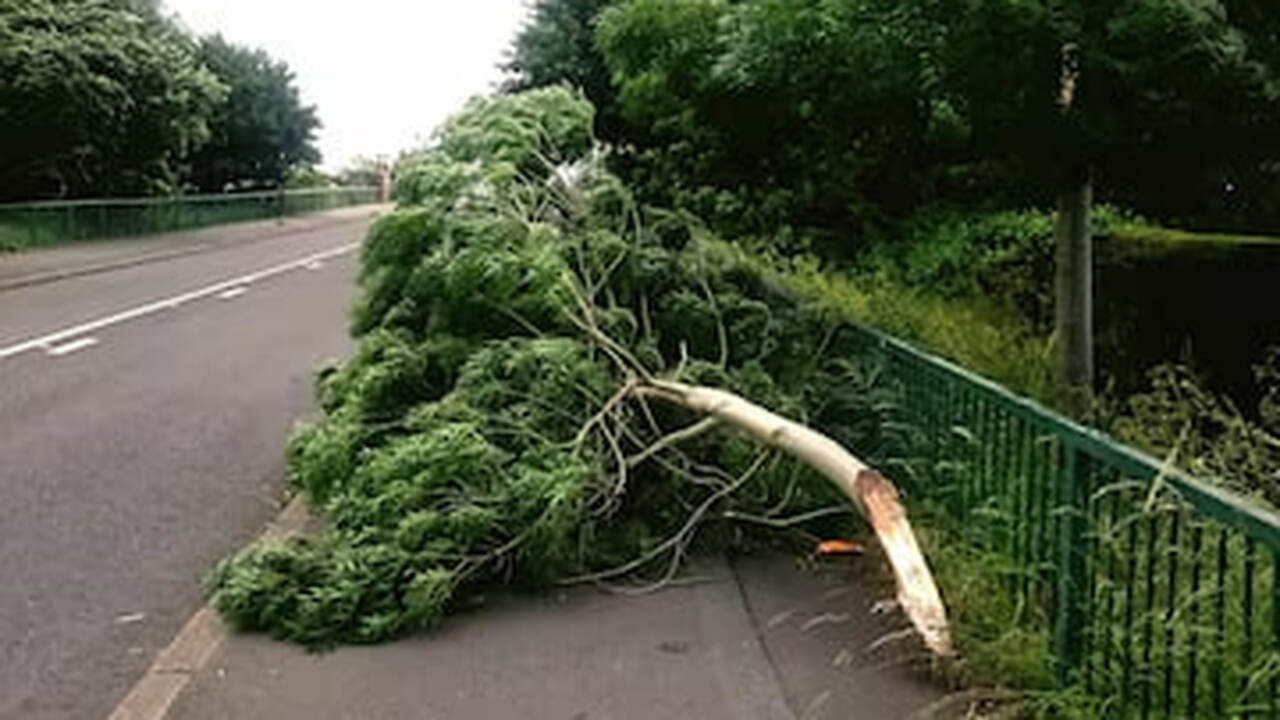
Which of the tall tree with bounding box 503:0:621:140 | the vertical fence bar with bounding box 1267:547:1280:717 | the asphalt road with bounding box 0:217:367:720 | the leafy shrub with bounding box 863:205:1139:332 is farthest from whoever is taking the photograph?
the tall tree with bounding box 503:0:621:140

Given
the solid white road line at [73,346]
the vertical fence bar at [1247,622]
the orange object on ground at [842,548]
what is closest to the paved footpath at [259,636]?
the orange object on ground at [842,548]

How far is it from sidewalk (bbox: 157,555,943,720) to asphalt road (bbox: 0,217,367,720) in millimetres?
712

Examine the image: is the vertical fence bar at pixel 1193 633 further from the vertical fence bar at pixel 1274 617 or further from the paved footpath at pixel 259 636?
the paved footpath at pixel 259 636

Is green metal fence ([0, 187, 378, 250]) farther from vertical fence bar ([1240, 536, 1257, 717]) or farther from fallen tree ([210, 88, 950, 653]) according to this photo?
vertical fence bar ([1240, 536, 1257, 717])

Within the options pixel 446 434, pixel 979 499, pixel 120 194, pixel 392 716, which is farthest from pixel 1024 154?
pixel 120 194

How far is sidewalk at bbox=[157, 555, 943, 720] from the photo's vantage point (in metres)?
4.66

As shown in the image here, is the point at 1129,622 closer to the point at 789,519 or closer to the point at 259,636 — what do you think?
the point at 789,519

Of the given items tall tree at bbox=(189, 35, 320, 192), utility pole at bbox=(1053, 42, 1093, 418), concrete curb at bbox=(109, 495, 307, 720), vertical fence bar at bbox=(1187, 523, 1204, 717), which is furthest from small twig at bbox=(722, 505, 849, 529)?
tall tree at bbox=(189, 35, 320, 192)

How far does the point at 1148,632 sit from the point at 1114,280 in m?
7.96

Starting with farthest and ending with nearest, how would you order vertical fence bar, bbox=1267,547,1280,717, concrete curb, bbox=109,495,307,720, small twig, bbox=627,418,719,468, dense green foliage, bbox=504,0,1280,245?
small twig, bbox=627,418,719,468 < dense green foliage, bbox=504,0,1280,245 < concrete curb, bbox=109,495,307,720 < vertical fence bar, bbox=1267,547,1280,717

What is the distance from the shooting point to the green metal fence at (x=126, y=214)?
28.4 meters

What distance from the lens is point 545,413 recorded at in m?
6.47

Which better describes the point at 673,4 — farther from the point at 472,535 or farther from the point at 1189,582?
the point at 1189,582

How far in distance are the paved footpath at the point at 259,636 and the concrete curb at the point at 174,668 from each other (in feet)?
0.03
